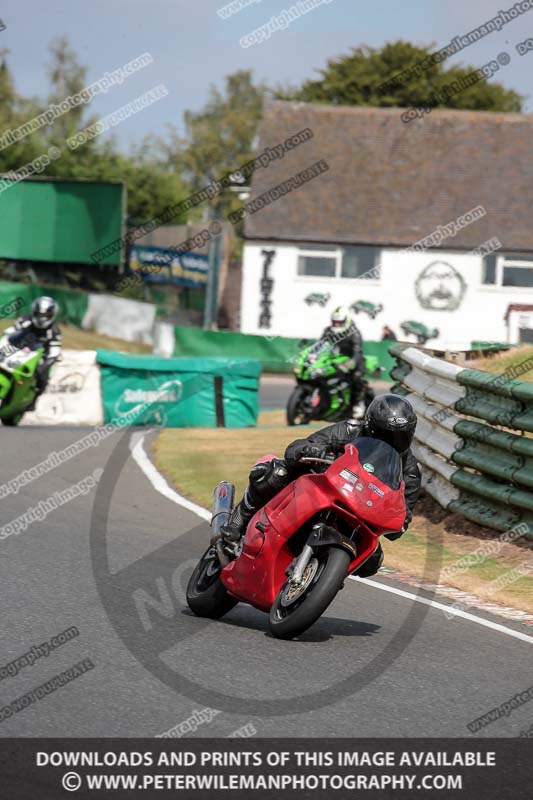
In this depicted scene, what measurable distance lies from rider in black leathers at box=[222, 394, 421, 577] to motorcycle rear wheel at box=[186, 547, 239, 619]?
11.0 inches

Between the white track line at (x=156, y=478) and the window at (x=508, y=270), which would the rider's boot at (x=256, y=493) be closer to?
the white track line at (x=156, y=478)

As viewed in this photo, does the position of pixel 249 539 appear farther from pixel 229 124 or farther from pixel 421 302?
pixel 229 124

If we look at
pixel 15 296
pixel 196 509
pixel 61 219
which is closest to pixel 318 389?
pixel 196 509

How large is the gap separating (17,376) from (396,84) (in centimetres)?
4621

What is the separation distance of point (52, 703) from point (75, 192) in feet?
147

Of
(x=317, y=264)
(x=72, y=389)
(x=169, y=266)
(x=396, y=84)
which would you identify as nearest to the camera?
(x=72, y=389)

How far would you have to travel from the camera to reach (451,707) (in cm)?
584

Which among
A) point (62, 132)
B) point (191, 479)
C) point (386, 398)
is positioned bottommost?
point (191, 479)

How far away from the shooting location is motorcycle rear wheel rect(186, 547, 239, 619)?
7430mm

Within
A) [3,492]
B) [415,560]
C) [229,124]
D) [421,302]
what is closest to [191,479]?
[3,492]

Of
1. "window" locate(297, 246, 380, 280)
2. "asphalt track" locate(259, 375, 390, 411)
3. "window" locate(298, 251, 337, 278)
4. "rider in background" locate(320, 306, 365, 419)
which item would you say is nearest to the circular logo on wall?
"window" locate(297, 246, 380, 280)

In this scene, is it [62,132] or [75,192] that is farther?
[62,132]

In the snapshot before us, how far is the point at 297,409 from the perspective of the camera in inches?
784

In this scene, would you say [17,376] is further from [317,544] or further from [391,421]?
[317,544]
